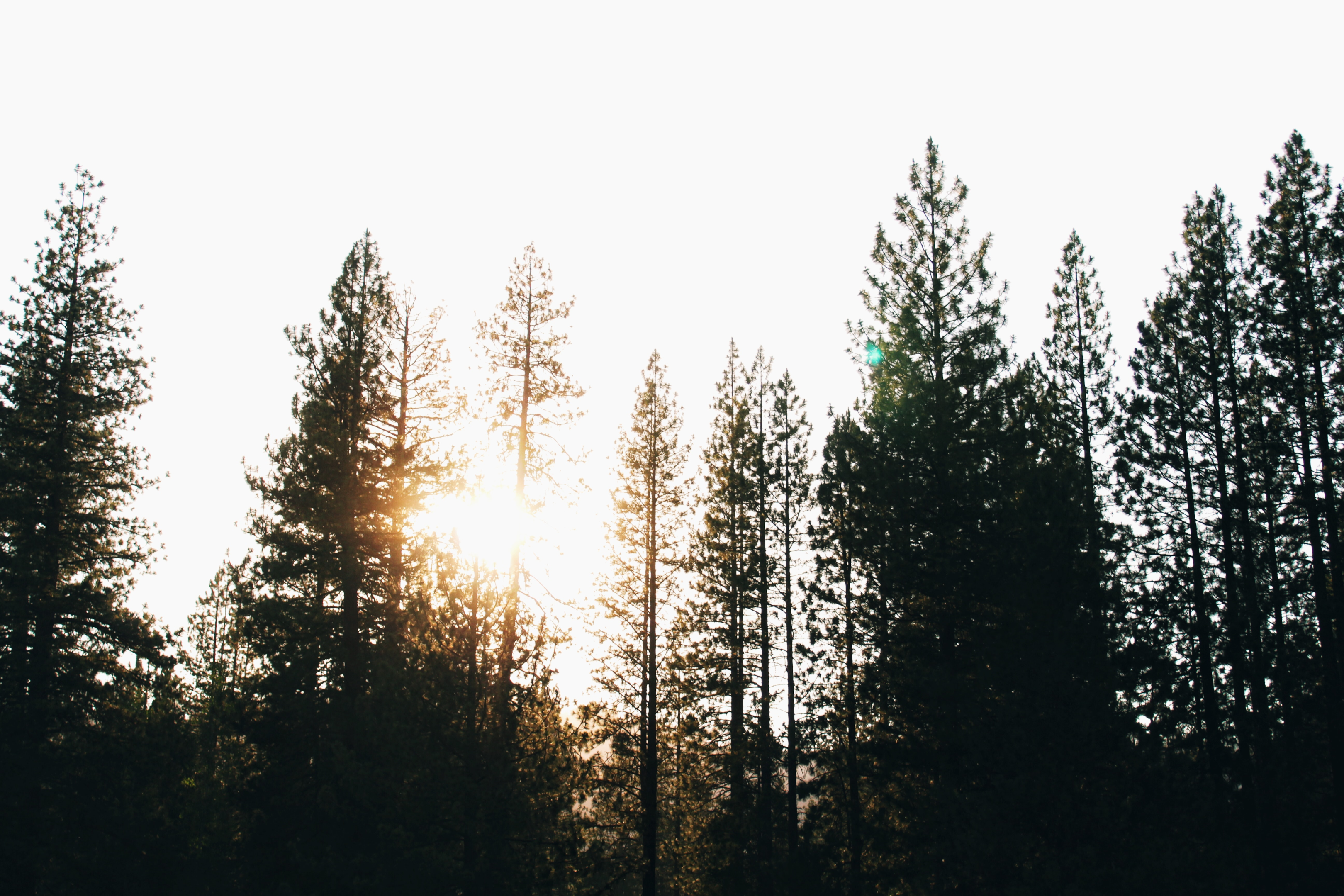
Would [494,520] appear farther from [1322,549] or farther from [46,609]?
[1322,549]

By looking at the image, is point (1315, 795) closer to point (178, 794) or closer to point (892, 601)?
point (892, 601)

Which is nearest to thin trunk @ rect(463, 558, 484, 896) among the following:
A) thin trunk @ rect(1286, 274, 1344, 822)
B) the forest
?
the forest

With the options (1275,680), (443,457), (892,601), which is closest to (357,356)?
(443,457)

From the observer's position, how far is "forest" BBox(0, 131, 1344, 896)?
11.9m

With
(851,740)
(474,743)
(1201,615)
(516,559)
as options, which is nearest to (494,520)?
(516,559)

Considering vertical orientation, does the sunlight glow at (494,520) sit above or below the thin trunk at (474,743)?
above

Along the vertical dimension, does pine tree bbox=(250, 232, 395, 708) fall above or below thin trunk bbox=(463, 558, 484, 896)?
above

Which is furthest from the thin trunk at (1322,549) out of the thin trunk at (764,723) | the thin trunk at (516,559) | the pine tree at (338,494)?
the pine tree at (338,494)

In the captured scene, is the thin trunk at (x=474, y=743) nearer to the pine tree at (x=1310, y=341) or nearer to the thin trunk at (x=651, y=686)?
the thin trunk at (x=651, y=686)

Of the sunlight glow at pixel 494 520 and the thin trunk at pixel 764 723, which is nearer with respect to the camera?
the sunlight glow at pixel 494 520

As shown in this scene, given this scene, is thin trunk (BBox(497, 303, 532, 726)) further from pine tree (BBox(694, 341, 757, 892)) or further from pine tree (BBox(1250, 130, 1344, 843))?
pine tree (BBox(1250, 130, 1344, 843))

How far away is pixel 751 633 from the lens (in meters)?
23.5

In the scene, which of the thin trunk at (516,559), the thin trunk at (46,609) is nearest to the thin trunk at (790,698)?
the thin trunk at (516,559)

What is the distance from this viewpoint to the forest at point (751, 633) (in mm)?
11875
